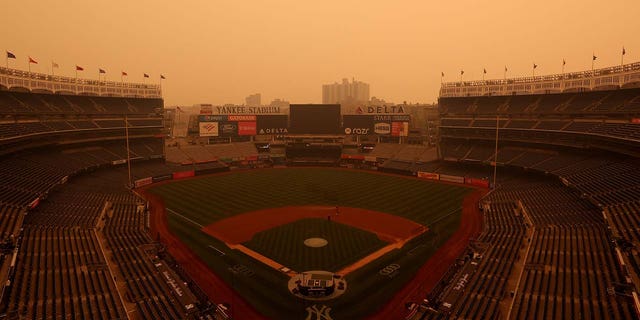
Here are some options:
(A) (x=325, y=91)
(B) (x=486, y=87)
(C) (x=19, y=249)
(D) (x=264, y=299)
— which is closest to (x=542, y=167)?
(B) (x=486, y=87)

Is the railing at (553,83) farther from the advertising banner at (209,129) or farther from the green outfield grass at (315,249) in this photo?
the advertising banner at (209,129)

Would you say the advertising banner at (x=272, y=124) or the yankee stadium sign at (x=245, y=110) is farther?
the advertising banner at (x=272, y=124)

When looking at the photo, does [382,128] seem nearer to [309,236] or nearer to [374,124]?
[374,124]

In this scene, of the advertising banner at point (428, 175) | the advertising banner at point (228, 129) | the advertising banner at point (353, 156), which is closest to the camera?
the advertising banner at point (428, 175)

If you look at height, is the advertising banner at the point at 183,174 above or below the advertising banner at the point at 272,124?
below

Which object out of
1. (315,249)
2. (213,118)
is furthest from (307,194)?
(213,118)

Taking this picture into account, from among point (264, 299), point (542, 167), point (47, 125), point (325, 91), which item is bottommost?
point (264, 299)

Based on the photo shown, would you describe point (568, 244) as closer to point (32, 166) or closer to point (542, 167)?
point (542, 167)

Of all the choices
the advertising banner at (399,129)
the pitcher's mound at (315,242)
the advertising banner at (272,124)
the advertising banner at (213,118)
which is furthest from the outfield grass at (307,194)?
the advertising banner at (213,118)
